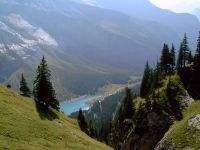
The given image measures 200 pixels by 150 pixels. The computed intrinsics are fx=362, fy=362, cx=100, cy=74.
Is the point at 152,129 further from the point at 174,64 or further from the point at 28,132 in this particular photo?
the point at 28,132

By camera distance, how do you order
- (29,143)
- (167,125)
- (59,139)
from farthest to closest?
(167,125) → (59,139) → (29,143)

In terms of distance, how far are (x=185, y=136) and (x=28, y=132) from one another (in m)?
33.6

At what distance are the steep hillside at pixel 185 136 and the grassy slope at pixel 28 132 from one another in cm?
1705

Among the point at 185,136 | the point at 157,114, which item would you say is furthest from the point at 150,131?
the point at 185,136

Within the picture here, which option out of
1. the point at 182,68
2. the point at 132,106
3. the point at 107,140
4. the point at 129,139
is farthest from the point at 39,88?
the point at 107,140

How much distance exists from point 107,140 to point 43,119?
79060 millimetres

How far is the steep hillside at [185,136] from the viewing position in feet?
238

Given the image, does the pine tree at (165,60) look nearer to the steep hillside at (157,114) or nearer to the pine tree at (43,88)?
the steep hillside at (157,114)

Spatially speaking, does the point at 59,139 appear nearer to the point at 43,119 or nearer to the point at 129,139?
the point at 43,119

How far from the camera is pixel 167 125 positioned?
9250 cm

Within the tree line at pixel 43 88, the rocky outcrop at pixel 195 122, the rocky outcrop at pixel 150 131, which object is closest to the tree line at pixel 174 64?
the rocky outcrop at pixel 150 131

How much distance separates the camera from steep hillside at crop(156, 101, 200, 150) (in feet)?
238

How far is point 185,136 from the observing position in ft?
249

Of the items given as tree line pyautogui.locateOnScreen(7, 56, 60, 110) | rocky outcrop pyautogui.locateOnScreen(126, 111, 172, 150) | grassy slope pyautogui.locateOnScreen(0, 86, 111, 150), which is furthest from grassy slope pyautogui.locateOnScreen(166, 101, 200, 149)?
tree line pyautogui.locateOnScreen(7, 56, 60, 110)
